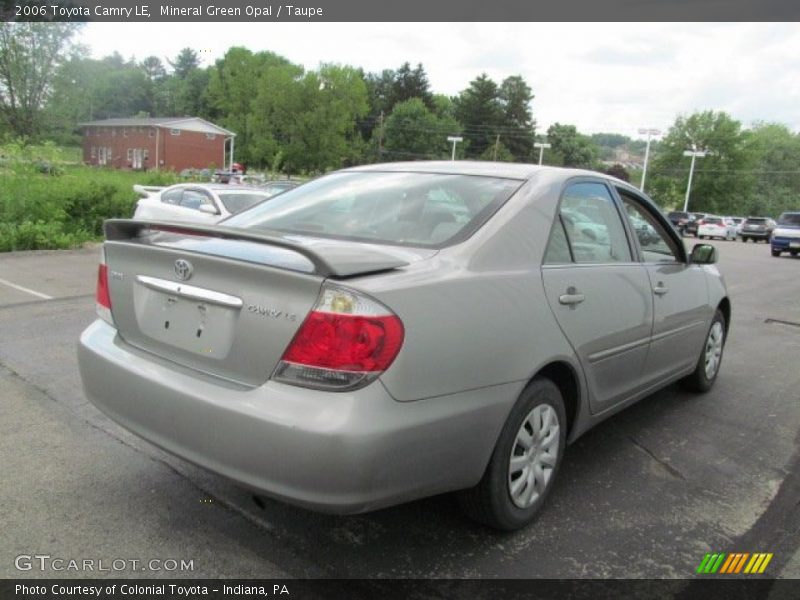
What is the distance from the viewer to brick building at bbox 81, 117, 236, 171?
221 ft

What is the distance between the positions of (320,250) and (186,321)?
65 cm

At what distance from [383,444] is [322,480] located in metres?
0.23

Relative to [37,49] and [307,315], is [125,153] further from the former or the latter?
[307,315]

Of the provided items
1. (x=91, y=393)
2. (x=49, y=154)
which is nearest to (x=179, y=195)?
(x=49, y=154)

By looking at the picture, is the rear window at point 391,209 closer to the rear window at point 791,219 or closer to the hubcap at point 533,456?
the hubcap at point 533,456

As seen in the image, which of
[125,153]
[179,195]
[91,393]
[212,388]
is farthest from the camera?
[125,153]

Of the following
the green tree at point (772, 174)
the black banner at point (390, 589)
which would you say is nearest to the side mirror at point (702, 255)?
the black banner at point (390, 589)

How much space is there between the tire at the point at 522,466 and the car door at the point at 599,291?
1.04ft

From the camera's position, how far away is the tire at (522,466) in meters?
2.68

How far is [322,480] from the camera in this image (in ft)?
7.13

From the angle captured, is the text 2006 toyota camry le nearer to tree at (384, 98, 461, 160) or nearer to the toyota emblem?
the toyota emblem

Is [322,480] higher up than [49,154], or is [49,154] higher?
[49,154]

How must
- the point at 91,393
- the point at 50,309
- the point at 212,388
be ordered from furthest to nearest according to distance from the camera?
the point at 50,309 < the point at 91,393 < the point at 212,388

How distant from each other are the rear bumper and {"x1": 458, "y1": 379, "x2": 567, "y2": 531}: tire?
0.12m
